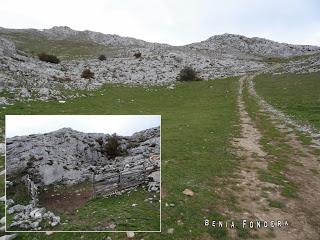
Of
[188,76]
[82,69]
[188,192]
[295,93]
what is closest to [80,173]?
[188,192]

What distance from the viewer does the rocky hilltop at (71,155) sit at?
390 inches

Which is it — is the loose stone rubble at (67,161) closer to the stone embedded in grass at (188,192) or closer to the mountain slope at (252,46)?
the stone embedded in grass at (188,192)

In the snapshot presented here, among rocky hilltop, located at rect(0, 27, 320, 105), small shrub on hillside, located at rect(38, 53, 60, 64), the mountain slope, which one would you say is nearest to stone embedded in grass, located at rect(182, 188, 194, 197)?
rocky hilltop, located at rect(0, 27, 320, 105)

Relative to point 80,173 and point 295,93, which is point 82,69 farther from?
point 80,173

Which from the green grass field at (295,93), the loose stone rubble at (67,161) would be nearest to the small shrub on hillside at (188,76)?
the green grass field at (295,93)

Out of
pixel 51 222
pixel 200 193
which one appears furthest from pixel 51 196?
pixel 200 193

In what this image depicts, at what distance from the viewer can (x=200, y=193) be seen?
15164mm

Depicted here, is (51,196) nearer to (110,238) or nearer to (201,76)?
(110,238)

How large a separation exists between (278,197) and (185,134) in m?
12.7

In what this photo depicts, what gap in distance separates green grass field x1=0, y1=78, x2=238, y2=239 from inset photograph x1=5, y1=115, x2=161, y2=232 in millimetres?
541

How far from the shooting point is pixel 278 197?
50.3 ft

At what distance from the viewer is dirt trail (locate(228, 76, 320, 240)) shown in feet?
40.7

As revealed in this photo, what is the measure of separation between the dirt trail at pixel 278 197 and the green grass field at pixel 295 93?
1045 centimetres

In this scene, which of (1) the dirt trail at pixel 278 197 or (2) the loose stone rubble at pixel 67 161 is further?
(1) the dirt trail at pixel 278 197
